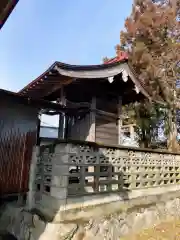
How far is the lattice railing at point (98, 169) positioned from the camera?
4.34 m

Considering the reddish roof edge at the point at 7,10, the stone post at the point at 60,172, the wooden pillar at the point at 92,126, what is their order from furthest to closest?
the wooden pillar at the point at 92,126
the stone post at the point at 60,172
the reddish roof edge at the point at 7,10

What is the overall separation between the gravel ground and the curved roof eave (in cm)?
475

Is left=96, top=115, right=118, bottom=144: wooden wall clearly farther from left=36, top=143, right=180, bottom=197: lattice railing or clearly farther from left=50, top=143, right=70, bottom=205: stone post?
left=50, top=143, right=70, bottom=205: stone post

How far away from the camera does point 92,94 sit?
7.61 m

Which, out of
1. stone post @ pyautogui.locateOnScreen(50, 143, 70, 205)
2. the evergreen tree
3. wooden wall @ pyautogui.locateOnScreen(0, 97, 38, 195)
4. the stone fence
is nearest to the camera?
stone post @ pyautogui.locateOnScreen(50, 143, 70, 205)

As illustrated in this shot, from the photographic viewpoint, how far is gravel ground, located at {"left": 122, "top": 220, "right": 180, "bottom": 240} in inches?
200

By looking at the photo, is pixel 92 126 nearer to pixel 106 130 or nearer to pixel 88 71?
pixel 106 130

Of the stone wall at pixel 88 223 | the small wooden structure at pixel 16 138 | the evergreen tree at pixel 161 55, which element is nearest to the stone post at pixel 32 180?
the small wooden structure at pixel 16 138

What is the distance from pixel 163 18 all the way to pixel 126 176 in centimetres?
1089

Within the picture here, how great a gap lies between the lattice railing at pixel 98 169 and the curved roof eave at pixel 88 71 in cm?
251

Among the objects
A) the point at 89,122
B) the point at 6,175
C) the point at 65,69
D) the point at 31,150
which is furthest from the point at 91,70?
the point at 6,175

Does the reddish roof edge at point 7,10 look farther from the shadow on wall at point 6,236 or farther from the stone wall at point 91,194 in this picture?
the shadow on wall at point 6,236

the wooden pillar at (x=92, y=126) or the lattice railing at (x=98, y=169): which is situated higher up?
the wooden pillar at (x=92, y=126)

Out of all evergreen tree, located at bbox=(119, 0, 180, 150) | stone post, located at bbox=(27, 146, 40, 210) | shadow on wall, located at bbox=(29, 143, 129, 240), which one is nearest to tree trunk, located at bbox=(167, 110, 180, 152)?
evergreen tree, located at bbox=(119, 0, 180, 150)
